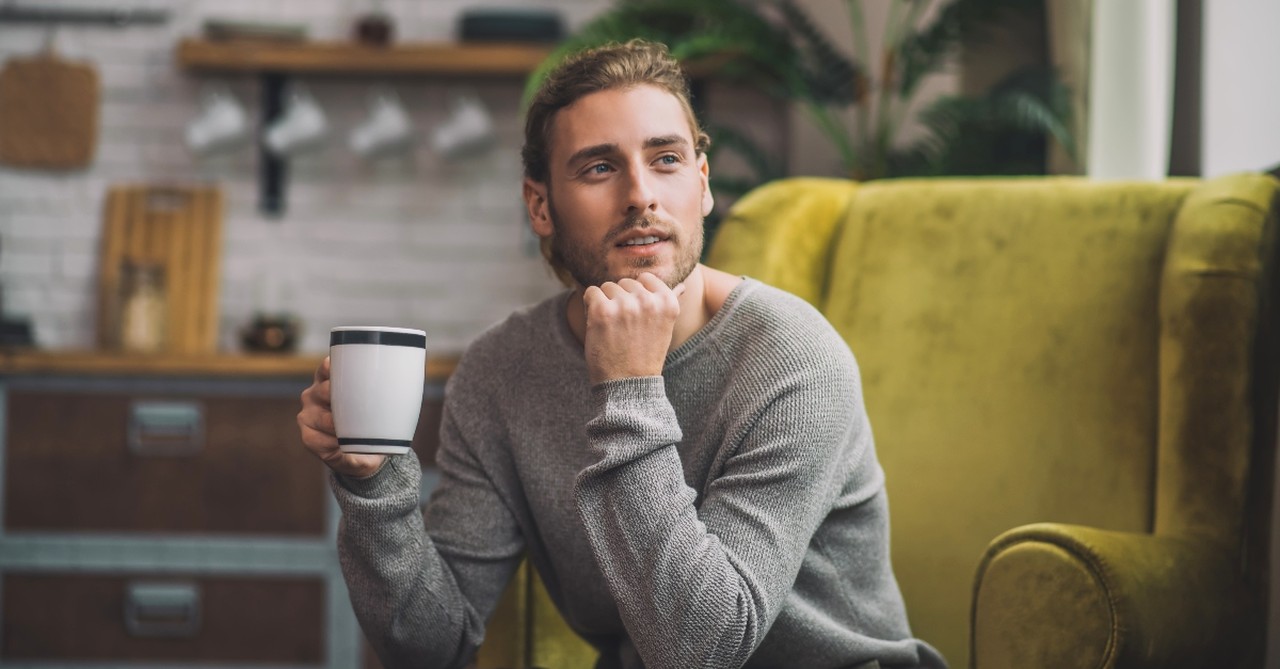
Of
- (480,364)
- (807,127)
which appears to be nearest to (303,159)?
(807,127)

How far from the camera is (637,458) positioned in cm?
109

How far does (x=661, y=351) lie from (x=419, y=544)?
1.07ft

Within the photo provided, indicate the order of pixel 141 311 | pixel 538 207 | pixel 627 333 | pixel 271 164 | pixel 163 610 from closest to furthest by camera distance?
pixel 627 333, pixel 538 207, pixel 163 610, pixel 141 311, pixel 271 164

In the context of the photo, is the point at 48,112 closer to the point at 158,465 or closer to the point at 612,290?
the point at 158,465

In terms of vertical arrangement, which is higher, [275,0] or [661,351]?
[275,0]

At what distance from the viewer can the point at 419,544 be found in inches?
48.7

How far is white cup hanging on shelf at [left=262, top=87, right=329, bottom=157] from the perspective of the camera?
3236 millimetres

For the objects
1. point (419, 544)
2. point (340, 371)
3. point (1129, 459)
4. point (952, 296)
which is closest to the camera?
point (340, 371)

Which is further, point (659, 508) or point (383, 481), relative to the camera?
point (383, 481)

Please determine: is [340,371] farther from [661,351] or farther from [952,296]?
[952,296]

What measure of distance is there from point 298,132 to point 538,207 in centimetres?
207

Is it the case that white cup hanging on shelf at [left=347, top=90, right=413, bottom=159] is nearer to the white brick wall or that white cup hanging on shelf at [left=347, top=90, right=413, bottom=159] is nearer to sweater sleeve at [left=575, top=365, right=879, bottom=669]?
the white brick wall

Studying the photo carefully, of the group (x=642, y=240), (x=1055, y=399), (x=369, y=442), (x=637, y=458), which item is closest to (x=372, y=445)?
(x=369, y=442)

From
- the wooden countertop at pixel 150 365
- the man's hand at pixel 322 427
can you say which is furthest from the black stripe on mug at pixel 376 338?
the wooden countertop at pixel 150 365
